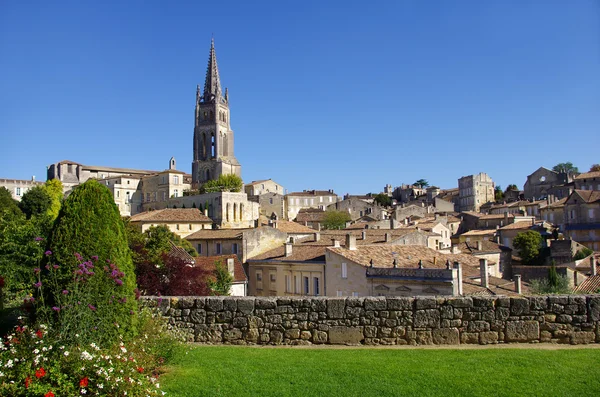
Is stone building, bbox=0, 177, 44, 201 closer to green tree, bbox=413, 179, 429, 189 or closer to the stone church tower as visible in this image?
the stone church tower

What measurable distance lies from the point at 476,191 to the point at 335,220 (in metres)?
44.0

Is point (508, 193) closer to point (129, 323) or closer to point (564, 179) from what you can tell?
point (564, 179)

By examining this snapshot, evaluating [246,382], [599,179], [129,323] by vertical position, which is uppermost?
[599,179]

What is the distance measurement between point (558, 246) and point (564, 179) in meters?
54.1

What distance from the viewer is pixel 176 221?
2467 inches

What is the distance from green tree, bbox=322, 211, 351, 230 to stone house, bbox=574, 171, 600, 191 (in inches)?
1457

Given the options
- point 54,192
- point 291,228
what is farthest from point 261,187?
point 291,228

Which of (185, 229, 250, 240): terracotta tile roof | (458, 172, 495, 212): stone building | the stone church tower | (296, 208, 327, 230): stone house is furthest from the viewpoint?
the stone church tower

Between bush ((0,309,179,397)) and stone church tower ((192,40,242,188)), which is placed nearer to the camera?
bush ((0,309,179,397))

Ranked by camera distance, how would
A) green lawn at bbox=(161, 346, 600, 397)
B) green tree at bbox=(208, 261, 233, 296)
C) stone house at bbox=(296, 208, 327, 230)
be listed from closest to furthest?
green lawn at bbox=(161, 346, 600, 397), green tree at bbox=(208, 261, 233, 296), stone house at bbox=(296, 208, 327, 230)

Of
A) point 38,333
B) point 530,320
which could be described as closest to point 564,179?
point 530,320

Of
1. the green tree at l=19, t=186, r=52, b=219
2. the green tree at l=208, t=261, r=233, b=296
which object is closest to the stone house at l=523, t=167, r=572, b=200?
the green tree at l=208, t=261, r=233, b=296

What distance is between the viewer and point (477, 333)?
9719 mm

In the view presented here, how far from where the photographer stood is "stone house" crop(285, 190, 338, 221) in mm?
115125
